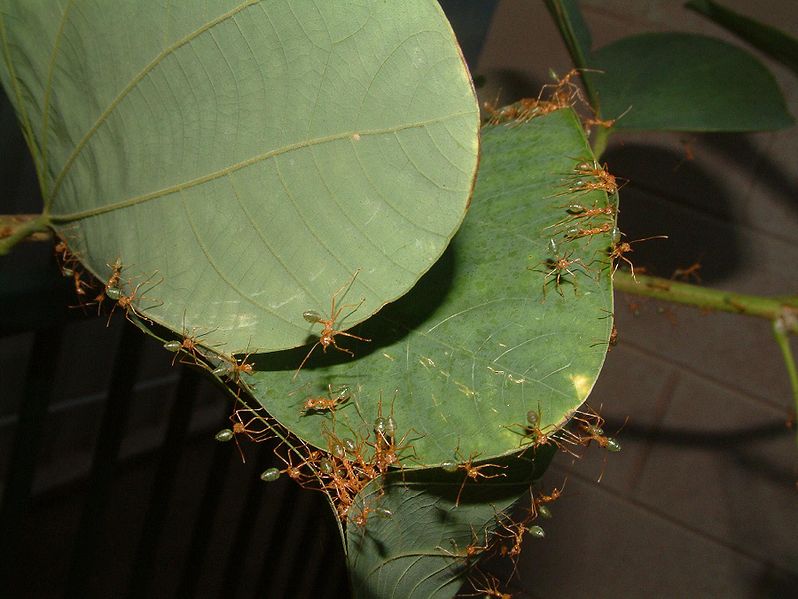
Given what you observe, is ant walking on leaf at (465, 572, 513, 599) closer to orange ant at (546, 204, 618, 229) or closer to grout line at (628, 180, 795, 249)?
orange ant at (546, 204, 618, 229)

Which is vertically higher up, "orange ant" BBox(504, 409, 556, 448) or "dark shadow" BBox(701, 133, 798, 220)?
"dark shadow" BBox(701, 133, 798, 220)

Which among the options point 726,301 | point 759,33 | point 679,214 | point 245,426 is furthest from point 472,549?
point 679,214

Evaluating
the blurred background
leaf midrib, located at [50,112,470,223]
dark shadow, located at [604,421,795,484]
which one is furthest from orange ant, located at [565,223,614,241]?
dark shadow, located at [604,421,795,484]

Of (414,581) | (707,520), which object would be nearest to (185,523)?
(707,520)

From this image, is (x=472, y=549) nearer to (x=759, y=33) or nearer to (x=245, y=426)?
(x=245, y=426)

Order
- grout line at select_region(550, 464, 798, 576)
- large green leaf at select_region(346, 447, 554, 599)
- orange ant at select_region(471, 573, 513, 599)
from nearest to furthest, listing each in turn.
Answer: large green leaf at select_region(346, 447, 554, 599), orange ant at select_region(471, 573, 513, 599), grout line at select_region(550, 464, 798, 576)

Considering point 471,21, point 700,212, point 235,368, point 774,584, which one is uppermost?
point 471,21
